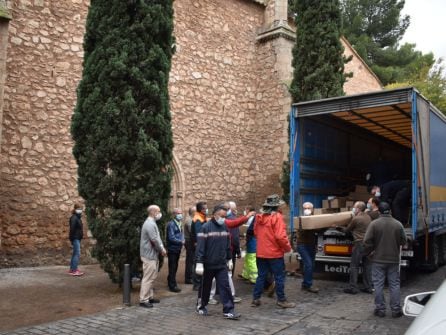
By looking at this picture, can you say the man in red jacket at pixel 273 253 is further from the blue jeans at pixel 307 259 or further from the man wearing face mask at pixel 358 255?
the man wearing face mask at pixel 358 255

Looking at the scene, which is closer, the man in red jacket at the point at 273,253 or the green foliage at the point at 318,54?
the man in red jacket at the point at 273,253

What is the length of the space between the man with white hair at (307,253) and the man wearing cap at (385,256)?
151 cm

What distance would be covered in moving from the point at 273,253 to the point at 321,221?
5.02 ft

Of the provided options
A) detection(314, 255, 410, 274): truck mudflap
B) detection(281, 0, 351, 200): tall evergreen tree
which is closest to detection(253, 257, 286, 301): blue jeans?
detection(314, 255, 410, 274): truck mudflap

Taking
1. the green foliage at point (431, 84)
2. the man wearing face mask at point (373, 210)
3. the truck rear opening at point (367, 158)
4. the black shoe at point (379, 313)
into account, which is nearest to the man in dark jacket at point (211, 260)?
the black shoe at point (379, 313)

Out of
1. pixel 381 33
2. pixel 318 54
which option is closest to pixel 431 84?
pixel 381 33

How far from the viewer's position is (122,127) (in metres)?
7.85

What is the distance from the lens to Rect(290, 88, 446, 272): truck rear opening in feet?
26.5

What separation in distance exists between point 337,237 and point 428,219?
165cm

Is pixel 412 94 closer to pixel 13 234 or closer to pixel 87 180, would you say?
pixel 87 180

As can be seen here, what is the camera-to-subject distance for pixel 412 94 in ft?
25.7

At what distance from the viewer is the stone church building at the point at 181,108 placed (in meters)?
10.1

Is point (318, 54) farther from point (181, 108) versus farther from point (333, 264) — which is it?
point (333, 264)

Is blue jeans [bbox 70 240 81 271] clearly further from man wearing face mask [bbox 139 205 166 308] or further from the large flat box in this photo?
the large flat box
